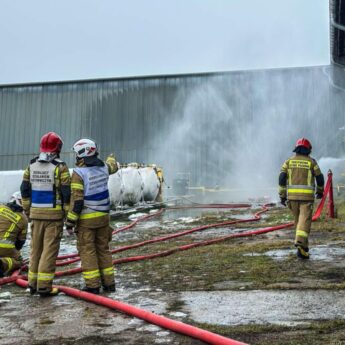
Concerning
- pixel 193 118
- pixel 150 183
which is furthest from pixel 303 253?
pixel 193 118

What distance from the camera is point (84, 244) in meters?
4.21

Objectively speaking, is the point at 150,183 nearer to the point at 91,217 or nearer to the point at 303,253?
the point at 303,253

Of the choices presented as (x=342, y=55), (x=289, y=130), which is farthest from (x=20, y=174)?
(x=289, y=130)

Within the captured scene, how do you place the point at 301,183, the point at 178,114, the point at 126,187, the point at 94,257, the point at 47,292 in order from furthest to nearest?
the point at 178,114
the point at 126,187
the point at 301,183
the point at 94,257
the point at 47,292

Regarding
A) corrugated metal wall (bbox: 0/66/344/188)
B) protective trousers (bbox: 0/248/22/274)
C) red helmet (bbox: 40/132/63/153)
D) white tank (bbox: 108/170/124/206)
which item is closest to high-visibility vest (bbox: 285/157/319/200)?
red helmet (bbox: 40/132/63/153)

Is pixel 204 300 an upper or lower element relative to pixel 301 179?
lower

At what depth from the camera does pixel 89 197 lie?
427 centimetres

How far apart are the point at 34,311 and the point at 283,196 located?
11.9 feet

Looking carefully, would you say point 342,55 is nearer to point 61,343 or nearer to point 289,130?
point 289,130

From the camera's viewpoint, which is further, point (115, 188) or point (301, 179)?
point (115, 188)

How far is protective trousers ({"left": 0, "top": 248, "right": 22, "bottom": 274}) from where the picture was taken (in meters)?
5.18

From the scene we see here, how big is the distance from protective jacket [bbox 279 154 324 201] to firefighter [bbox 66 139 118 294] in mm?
2639

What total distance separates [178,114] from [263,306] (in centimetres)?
2347

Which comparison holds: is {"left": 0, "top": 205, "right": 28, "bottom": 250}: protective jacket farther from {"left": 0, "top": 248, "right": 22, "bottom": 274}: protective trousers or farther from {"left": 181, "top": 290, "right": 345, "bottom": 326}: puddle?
{"left": 181, "top": 290, "right": 345, "bottom": 326}: puddle
